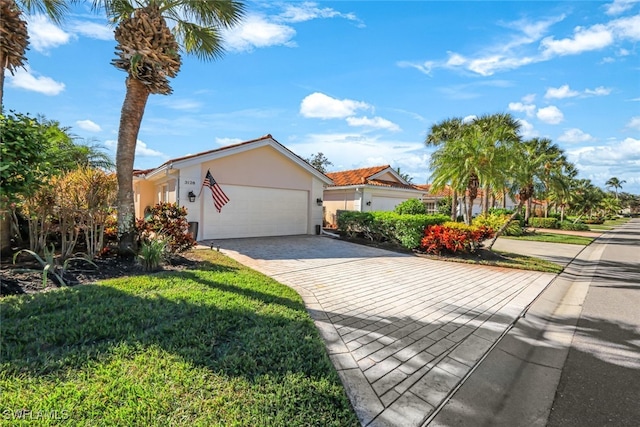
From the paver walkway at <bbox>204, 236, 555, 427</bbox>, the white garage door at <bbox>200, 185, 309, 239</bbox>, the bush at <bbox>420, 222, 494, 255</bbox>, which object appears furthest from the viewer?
the white garage door at <bbox>200, 185, 309, 239</bbox>

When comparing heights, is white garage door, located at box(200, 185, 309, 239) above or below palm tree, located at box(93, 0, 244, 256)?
below

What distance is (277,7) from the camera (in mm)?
8125

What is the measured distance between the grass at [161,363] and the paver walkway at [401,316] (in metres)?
0.38

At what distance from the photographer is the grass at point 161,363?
2.22 m

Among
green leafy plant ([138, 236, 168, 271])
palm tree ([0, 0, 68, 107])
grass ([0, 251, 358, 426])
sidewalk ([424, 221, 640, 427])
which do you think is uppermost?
palm tree ([0, 0, 68, 107])

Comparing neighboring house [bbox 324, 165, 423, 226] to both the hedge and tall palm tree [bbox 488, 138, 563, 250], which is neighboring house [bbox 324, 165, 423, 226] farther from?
tall palm tree [bbox 488, 138, 563, 250]

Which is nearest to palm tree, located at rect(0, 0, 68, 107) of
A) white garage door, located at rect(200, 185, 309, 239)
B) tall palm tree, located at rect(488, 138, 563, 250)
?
white garage door, located at rect(200, 185, 309, 239)

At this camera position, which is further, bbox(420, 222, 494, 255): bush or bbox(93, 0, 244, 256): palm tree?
bbox(420, 222, 494, 255): bush

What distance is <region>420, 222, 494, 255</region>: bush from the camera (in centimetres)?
1069

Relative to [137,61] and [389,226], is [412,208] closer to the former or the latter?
[389,226]

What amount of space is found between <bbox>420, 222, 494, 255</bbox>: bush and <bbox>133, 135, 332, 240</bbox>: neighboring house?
6.61 m

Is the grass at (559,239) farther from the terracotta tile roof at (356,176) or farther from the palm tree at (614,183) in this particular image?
the palm tree at (614,183)

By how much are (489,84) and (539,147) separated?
2260 centimetres

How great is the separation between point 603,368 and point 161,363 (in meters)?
5.07
